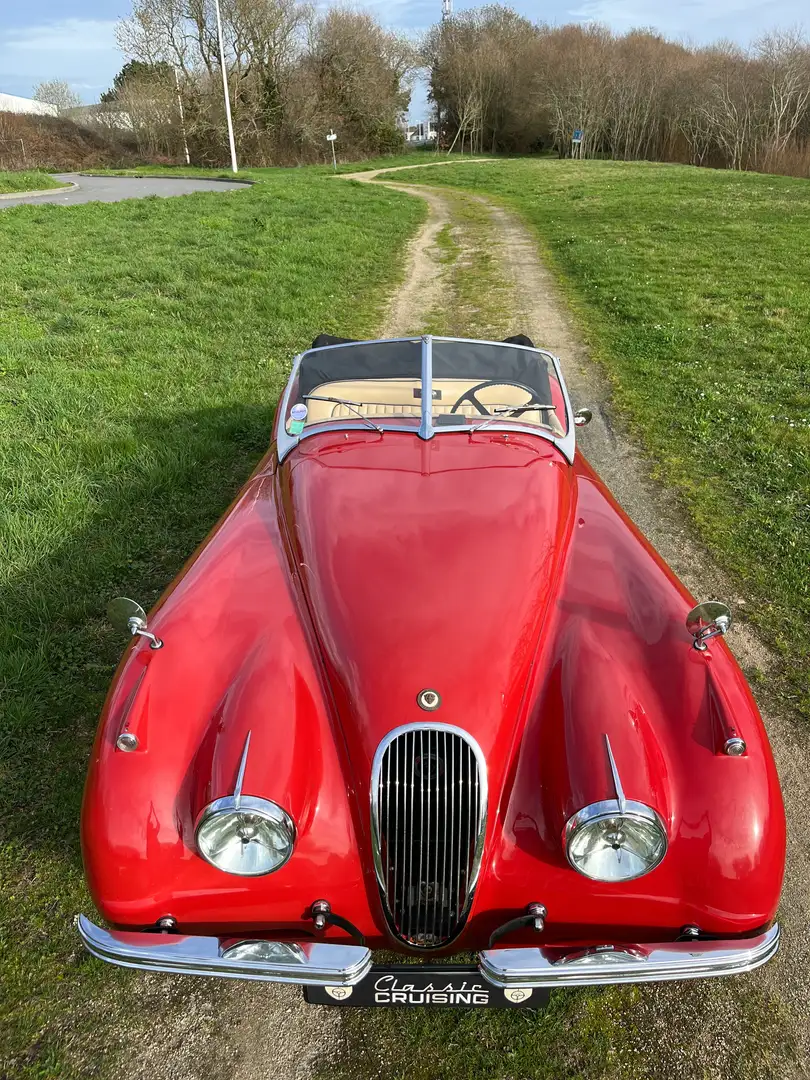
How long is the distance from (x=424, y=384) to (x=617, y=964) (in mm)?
2835

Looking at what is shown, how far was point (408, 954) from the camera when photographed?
2.32 meters

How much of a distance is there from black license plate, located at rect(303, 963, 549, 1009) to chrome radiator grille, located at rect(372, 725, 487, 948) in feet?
0.54

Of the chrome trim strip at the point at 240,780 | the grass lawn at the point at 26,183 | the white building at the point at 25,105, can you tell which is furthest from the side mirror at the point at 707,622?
the white building at the point at 25,105

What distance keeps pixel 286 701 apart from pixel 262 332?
7.96 meters

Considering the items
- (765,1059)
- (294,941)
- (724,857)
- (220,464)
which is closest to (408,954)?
(294,941)

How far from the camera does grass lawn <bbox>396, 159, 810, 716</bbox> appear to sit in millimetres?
5059

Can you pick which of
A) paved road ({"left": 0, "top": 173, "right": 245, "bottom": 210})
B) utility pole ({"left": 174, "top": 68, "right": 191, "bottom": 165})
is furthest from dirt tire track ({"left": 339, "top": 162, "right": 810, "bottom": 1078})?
utility pole ({"left": 174, "top": 68, "right": 191, "bottom": 165})

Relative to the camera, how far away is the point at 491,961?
6.73 ft

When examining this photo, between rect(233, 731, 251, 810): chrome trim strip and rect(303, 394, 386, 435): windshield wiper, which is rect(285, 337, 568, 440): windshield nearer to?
rect(303, 394, 386, 435): windshield wiper

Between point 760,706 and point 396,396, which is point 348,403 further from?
point 760,706

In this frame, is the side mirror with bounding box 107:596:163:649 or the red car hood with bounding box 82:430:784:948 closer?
the red car hood with bounding box 82:430:784:948

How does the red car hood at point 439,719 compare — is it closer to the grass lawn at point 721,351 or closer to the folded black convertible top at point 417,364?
the folded black convertible top at point 417,364

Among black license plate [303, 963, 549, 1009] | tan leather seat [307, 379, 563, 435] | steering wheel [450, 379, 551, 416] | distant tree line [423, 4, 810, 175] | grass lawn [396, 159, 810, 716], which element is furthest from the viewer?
distant tree line [423, 4, 810, 175]

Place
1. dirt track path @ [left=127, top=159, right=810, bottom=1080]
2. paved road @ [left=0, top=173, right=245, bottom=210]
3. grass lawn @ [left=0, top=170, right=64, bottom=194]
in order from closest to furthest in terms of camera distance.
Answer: dirt track path @ [left=127, top=159, right=810, bottom=1080]
paved road @ [left=0, top=173, right=245, bottom=210]
grass lawn @ [left=0, top=170, right=64, bottom=194]
